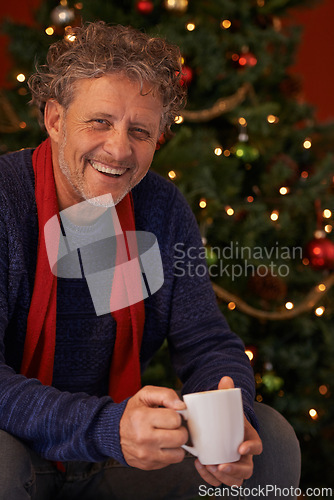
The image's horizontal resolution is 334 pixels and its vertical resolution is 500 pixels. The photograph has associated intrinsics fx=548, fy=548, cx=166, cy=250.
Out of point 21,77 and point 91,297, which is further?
point 21,77

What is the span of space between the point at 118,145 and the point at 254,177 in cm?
109

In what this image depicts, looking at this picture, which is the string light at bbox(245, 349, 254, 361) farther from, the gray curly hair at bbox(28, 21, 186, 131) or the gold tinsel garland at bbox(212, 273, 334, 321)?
the gray curly hair at bbox(28, 21, 186, 131)

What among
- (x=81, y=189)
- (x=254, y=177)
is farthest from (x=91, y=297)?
(x=254, y=177)

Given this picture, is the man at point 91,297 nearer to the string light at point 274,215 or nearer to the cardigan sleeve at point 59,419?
the cardigan sleeve at point 59,419

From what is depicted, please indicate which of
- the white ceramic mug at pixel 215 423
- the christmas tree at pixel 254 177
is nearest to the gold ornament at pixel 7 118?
the christmas tree at pixel 254 177

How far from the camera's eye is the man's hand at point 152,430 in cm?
74

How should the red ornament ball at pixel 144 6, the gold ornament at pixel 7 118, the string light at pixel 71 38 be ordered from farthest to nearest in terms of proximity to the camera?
1. the gold ornament at pixel 7 118
2. the red ornament ball at pixel 144 6
3. the string light at pixel 71 38

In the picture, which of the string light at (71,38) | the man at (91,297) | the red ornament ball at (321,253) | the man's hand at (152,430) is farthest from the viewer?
the red ornament ball at (321,253)

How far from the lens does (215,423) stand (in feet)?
2.48

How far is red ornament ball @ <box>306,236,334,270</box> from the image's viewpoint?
186cm

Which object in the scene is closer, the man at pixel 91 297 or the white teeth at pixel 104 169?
the man at pixel 91 297

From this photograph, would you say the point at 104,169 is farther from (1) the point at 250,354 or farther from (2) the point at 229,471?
(1) the point at 250,354

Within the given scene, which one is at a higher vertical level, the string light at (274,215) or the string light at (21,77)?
the string light at (21,77)

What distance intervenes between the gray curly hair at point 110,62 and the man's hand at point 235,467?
55 cm
